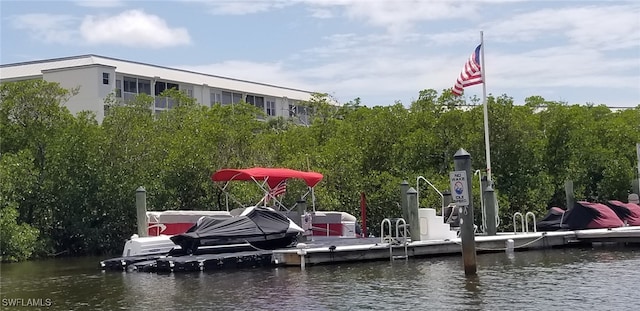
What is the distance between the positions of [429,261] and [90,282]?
10.1m

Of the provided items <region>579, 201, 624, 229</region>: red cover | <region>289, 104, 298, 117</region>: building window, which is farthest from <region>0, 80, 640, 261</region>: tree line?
<region>289, 104, 298, 117</region>: building window

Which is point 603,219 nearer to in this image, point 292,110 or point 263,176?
point 263,176

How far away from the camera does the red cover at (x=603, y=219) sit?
29.8m

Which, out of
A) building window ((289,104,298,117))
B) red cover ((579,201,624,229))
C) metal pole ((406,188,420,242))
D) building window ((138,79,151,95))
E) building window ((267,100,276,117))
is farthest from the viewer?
building window ((267,100,276,117))

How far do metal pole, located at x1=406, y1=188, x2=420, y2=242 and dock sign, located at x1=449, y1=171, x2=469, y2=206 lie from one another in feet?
14.0

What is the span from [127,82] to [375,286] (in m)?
47.5

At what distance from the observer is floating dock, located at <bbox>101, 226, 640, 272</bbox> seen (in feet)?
77.3

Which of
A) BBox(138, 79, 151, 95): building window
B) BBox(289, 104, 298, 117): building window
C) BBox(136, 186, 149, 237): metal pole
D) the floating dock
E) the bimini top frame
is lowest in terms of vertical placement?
the floating dock

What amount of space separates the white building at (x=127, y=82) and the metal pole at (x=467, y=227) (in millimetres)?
36530

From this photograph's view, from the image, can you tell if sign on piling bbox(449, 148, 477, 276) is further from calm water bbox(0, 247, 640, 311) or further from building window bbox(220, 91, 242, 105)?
building window bbox(220, 91, 242, 105)

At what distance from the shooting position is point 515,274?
2067 cm

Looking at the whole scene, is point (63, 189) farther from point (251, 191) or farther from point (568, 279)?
point (568, 279)

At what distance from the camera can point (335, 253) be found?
24.2m

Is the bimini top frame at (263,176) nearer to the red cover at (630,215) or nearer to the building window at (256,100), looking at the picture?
the red cover at (630,215)
